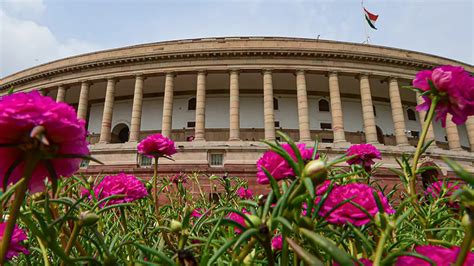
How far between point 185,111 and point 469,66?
3065cm

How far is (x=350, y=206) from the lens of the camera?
41.0 inches

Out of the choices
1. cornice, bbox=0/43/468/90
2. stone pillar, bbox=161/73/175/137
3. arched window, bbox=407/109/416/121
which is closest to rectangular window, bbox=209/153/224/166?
stone pillar, bbox=161/73/175/137

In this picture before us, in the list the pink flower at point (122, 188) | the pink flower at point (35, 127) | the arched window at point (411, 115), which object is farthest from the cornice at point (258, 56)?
the pink flower at point (35, 127)

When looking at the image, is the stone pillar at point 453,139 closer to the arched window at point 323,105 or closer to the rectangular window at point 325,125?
the rectangular window at point 325,125

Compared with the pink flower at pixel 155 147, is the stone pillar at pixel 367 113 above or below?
above

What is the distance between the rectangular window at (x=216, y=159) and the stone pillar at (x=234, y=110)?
177cm

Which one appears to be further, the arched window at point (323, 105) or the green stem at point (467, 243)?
the arched window at point (323, 105)

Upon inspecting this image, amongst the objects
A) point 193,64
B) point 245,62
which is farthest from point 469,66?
point 193,64

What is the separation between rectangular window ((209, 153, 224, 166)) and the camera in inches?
864

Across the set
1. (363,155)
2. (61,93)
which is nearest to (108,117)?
(61,93)

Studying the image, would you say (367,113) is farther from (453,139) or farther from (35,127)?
(35,127)

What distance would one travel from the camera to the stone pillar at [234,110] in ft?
75.2

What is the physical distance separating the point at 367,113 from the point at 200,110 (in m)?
14.7

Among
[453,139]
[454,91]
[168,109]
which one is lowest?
[454,91]
